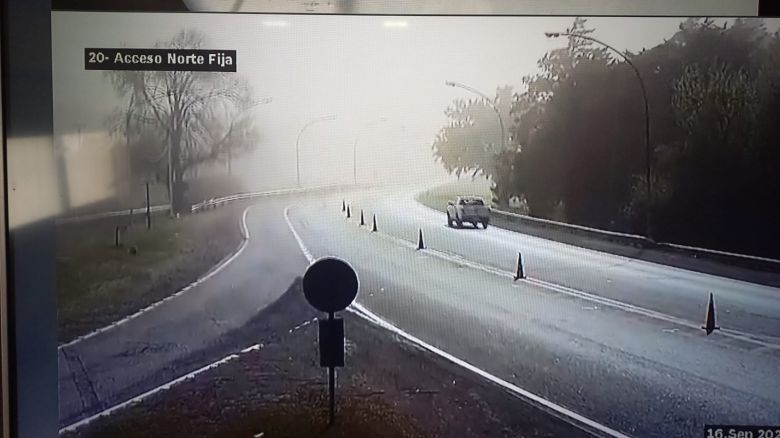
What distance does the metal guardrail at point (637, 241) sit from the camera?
138 cm

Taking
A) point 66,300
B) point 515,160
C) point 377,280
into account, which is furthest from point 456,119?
point 66,300

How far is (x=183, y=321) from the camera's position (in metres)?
1.35

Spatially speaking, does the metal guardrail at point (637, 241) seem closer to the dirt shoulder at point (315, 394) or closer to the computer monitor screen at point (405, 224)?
the computer monitor screen at point (405, 224)

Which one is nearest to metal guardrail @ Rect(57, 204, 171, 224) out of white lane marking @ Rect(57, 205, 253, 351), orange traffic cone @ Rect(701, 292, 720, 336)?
white lane marking @ Rect(57, 205, 253, 351)

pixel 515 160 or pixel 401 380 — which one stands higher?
pixel 515 160

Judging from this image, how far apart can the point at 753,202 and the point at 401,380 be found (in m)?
0.71

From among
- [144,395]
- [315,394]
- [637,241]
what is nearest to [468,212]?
[637,241]

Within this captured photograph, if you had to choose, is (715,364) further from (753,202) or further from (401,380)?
(401,380)

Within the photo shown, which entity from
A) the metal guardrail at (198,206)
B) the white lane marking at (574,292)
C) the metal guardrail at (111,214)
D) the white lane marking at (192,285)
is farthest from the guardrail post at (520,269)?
the metal guardrail at (111,214)

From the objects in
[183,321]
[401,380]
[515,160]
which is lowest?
[401,380]

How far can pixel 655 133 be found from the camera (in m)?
1.38

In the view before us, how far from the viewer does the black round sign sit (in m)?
1.37

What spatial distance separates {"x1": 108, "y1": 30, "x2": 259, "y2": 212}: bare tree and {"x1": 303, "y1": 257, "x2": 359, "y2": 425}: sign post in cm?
25

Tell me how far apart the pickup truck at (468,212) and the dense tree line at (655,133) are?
0.13 ft
